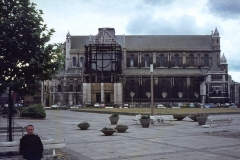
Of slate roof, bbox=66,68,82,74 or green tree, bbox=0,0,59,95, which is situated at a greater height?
slate roof, bbox=66,68,82,74

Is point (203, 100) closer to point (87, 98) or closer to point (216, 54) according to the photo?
point (216, 54)

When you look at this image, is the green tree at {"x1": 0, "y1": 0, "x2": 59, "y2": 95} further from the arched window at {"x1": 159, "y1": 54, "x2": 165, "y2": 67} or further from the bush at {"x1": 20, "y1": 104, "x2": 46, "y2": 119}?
the arched window at {"x1": 159, "y1": 54, "x2": 165, "y2": 67}

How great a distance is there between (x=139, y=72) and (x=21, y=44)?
244ft

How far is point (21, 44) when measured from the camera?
10.4 metres

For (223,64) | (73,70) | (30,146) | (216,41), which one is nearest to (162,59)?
(216,41)

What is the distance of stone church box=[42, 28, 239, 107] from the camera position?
80.4 m

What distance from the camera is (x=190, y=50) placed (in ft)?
290

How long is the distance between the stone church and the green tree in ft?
222

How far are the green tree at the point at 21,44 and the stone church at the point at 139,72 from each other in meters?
67.6

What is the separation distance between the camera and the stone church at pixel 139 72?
8038 centimetres

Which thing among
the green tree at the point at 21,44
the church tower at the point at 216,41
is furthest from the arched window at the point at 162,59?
the green tree at the point at 21,44

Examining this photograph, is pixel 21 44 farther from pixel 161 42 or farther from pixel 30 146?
pixel 161 42

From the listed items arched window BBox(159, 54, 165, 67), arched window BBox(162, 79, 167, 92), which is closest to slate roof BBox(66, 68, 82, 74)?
arched window BBox(159, 54, 165, 67)

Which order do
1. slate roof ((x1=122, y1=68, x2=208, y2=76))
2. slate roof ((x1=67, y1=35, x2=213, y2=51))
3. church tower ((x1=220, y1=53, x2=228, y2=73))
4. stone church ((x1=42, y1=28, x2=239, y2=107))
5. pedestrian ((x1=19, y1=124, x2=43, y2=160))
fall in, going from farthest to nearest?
slate roof ((x1=67, y1=35, x2=213, y2=51)) → church tower ((x1=220, y1=53, x2=228, y2=73)) → slate roof ((x1=122, y1=68, x2=208, y2=76)) → stone church ((x1=42, y1=28, x2=239, y2=107)) → pedestrian ((x1=19, y1=124, x2=43, y2=160))
